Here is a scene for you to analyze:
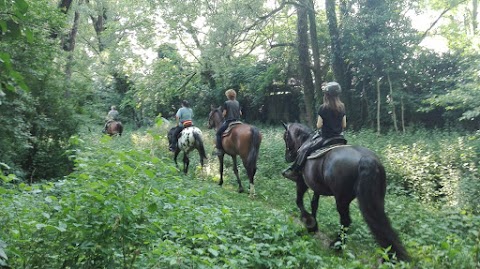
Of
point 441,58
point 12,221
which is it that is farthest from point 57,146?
point 441,58

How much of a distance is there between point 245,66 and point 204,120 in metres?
4.86

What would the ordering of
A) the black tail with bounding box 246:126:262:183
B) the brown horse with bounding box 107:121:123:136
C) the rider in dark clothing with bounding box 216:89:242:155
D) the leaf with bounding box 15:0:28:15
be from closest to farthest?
the leaf with bounding box 15:0:28:15
the black tail with bounding box 246:126:262:183
the rider in dark clothing with bounding box 216:89:242:155
the brown horse with bounding box 107:121:123:136

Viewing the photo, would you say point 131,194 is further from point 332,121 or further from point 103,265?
point 332,121

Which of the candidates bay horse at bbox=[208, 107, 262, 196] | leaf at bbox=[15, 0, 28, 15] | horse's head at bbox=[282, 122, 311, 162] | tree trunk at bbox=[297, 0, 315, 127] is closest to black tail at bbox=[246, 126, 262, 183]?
bay horse at bbox=[208, 107, 262, 196]

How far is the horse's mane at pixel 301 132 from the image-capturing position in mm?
7734

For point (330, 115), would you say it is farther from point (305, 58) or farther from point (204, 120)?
point (204, 120)

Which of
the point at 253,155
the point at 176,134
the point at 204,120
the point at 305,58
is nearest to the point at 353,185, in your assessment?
the point at 253,155

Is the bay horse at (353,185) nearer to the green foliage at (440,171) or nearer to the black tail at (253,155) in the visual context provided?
the black tail at (253,155)

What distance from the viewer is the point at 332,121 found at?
6680mm

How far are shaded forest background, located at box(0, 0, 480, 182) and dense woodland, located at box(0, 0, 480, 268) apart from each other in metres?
0.07

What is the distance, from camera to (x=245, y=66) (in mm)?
26688

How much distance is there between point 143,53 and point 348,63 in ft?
45.5

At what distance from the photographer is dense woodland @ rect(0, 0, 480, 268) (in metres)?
3.46

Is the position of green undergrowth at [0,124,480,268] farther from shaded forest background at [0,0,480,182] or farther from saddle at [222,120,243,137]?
saddle at [222,120,243,137]
